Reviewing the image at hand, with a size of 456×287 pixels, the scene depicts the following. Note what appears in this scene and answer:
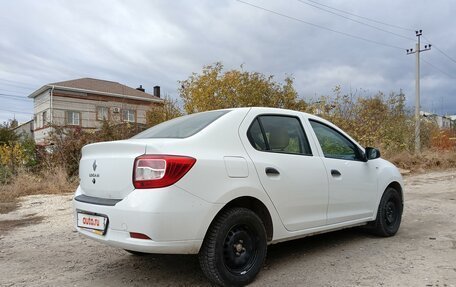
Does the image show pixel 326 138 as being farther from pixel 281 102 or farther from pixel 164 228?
pixel 281 102

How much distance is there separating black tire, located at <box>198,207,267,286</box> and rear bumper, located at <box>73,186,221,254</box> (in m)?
0.13

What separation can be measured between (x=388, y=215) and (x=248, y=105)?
1165 centimetres

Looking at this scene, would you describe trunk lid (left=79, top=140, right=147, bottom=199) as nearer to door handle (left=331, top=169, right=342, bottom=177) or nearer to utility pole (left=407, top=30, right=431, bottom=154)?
door handle (left=331, top=169, right=342, bottom=177)

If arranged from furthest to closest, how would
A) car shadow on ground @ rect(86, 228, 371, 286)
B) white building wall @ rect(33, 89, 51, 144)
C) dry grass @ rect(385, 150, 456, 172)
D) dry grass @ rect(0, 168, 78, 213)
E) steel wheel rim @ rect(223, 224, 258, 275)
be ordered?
white building wall @ rect(33, 89, 51, 144)
dry grass @ rect(385, 150, 456, 172)
dry grass @ rect(0, 168, 78, 213)
car shadow on ground @ rect(86, 228, 371, 286)
steel wheel rim @ rect(223, 224, 258, 275)

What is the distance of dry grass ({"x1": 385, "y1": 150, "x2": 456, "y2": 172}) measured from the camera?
15969 mm

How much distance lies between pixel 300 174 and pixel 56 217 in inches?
205

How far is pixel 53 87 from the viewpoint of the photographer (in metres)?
35.3

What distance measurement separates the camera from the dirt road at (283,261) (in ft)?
13.0

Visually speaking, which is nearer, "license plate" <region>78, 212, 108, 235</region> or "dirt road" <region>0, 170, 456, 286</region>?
"license plate" <region>78, 212, 108, 235</region>

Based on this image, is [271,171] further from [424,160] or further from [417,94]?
[417,94]

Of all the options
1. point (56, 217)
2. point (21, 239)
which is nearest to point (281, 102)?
point (56, 217)

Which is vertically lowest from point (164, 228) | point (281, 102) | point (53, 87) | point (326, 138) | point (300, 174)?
point (164, 228)

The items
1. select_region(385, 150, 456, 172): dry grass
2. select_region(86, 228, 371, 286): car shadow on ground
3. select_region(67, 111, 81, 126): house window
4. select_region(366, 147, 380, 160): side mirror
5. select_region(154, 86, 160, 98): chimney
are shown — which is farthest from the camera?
select_region(154, 86, 160, 98): chimney

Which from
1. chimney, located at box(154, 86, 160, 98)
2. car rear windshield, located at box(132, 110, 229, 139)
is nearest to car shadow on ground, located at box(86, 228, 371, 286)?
car rear windshield, located at box(132, 110, 229, 139)
